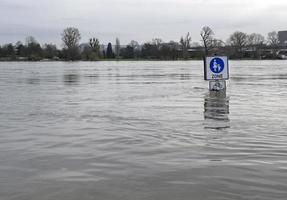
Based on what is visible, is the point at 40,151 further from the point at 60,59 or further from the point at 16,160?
the point at 60,59

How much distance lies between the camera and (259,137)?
33.5 ft

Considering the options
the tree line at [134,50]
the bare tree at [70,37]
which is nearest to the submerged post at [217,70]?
the tree line at [134,50]

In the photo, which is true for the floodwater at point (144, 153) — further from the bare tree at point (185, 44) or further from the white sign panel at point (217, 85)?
the bare tree at point (185, 44)

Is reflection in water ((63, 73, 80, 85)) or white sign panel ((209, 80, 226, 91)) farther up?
white sign panel ((209, 80, 226, 91))

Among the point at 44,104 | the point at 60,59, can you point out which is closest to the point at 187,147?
the point at 44,104

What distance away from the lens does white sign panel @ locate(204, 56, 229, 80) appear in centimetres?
2075

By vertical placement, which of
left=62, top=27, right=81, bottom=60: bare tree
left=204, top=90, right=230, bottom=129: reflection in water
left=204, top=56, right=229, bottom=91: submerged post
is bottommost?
left=204, top=90, right=230, bottom=129: reflection in water

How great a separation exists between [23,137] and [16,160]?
2.37 m

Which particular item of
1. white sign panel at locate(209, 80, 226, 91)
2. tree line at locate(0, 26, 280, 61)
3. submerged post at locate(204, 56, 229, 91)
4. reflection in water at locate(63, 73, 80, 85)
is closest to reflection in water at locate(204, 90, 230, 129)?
white sign panel at locate(209, 80, 226, 91)

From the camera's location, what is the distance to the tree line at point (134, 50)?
162m

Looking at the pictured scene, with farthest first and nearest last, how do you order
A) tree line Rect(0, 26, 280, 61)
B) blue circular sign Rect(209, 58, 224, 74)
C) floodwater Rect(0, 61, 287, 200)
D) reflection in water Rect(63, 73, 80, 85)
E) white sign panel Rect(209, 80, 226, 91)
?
tree line Rect(0, 26, 280, 61) < reflection in water Rect(63, 73, 80, 85) < white sign panel Rect(209, 80, 226, 91) < blue circular sign Rect(209, 58, 224, 74) < floodwater Rect(0, 61, 287, 200)

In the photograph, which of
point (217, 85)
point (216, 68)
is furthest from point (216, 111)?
point (217, 85)

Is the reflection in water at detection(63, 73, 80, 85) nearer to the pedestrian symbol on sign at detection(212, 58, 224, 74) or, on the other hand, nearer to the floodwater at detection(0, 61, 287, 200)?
the pedestrian symbol on sign at detection(212, 58, 224, 74)

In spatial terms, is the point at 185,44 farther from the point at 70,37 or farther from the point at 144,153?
the point at 144,153
